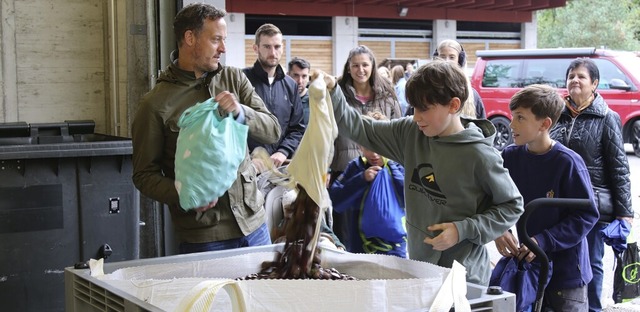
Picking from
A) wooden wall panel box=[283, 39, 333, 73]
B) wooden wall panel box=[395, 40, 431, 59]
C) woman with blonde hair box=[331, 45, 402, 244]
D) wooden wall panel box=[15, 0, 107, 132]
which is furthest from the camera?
wooden wall panel box=[395, 40, 431, 59]

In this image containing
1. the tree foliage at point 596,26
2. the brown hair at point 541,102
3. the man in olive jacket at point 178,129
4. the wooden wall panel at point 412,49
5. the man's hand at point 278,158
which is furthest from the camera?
the tree foliage at point 596,26

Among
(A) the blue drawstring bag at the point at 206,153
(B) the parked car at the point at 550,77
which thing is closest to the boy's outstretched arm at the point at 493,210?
(A) the blue drawstring bag at the point at 206,153

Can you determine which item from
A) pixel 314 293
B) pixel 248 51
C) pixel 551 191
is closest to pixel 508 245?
pixel 551 191

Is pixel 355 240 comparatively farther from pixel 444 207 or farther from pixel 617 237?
pixel 444 207

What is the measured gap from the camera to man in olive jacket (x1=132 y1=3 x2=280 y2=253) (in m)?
Answer: 3.85

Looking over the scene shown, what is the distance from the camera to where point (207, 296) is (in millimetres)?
2383

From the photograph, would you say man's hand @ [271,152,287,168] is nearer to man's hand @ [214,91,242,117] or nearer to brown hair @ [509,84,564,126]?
brown hair @ [509,84,564,126]

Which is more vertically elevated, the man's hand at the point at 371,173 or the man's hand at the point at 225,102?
the man's hand at the point at 225,102

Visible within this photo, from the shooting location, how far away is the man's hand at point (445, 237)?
10.6 feet

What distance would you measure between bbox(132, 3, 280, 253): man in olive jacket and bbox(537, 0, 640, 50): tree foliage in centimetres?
3101

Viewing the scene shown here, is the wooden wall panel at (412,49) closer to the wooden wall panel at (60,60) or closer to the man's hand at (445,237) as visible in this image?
the wooden wall panel at (60,60)

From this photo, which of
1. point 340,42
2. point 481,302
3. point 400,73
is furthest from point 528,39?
point 481,302

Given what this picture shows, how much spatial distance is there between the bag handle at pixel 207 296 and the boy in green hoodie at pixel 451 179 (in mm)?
1035

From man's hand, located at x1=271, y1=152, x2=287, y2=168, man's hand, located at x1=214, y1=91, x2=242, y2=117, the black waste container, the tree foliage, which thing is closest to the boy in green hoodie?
man's hand, located at x1=214, y1=91, x2=242, y2=117
